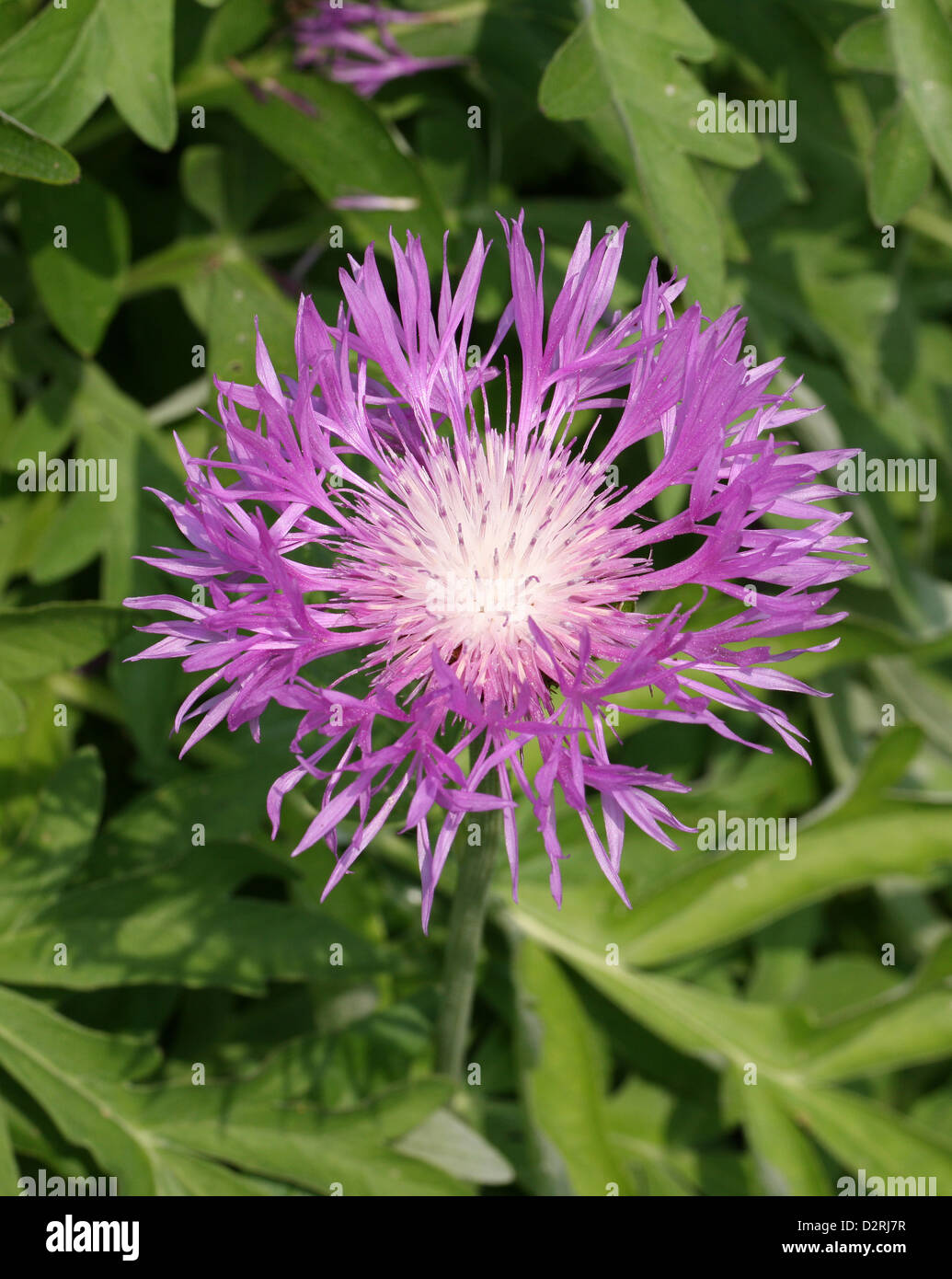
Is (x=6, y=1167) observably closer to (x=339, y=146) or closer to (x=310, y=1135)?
(x=310, y=1135)

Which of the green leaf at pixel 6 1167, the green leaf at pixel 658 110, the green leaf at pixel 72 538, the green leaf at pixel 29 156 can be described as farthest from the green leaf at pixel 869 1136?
the green leaf at pixel 29 156

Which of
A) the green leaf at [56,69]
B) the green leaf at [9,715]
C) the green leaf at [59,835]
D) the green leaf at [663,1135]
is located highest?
the green leaf at [56,69]

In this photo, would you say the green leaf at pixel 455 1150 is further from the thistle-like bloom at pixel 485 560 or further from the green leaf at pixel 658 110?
the green leaf at pixel 658 110

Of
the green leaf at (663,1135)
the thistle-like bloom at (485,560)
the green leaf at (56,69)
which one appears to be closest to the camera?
the thistle-like bloom at (485,560)

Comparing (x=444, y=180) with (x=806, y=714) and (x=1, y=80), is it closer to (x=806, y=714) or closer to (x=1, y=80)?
(x=1, y=80)

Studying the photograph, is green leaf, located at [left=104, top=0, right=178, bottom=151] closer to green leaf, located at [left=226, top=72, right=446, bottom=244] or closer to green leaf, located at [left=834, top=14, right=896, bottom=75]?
green leaf, located at [left=226, top=72, right=446, bottom=244]

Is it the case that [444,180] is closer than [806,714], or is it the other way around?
[444,180]
